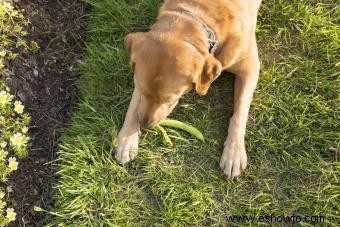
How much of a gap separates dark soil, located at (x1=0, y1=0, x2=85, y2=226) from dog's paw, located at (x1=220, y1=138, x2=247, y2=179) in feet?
4.66

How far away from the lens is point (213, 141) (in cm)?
423

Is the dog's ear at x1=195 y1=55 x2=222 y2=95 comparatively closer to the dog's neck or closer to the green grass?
the dog's neck

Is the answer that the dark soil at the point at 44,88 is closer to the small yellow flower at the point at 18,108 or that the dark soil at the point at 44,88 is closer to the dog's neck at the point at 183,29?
the small yellow flower at the point at 18,108

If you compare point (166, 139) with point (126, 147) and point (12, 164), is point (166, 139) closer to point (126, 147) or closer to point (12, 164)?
point (126, 147)

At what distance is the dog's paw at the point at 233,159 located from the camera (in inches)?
160

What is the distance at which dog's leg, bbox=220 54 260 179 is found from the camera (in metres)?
4.06

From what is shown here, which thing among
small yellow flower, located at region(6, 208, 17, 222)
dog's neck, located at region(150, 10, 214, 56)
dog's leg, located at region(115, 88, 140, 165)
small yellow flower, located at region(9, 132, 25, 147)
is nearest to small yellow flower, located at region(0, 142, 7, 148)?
small yellow flower, located at region(9, 132, 25, 147)

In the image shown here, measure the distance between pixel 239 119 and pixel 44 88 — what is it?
1720 millimetres

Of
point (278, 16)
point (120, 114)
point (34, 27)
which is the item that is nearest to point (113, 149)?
point (120, 114)

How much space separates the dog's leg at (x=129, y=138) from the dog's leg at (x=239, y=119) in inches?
29.9

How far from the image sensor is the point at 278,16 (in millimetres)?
4719

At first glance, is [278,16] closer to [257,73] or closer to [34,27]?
[257,73]

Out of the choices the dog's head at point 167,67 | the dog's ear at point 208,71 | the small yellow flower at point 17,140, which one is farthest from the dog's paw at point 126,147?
the dog's ear at point 208,71

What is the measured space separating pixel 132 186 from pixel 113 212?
0.27 metres
